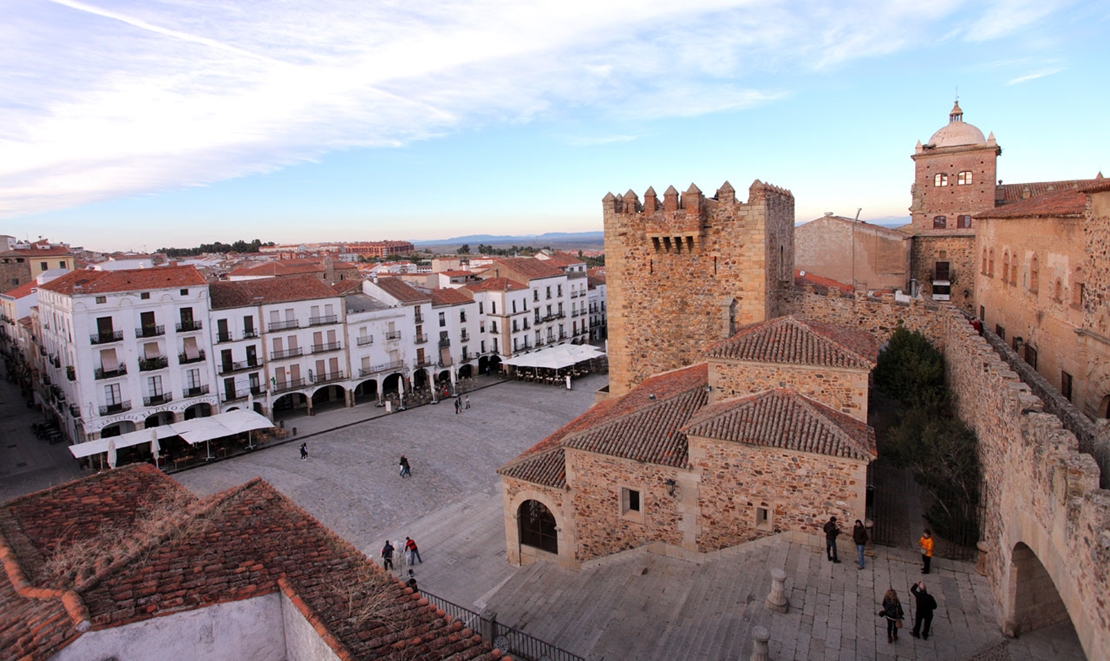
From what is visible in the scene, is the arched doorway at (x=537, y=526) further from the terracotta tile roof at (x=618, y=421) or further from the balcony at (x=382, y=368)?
the balcony at (x=382, y=368)

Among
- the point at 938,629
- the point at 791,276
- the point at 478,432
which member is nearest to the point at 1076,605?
the point at 938,629

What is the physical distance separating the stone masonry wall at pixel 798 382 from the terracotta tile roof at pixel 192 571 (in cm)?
808

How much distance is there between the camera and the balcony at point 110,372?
26719 millimetres

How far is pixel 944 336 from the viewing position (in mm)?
16781

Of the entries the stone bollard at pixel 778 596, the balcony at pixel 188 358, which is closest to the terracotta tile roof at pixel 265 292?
the balcony at pixel 188 358

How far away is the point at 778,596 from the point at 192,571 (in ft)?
26.3

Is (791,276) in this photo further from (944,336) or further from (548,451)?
(548,451)

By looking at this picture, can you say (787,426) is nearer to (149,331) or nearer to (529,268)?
(149,331)

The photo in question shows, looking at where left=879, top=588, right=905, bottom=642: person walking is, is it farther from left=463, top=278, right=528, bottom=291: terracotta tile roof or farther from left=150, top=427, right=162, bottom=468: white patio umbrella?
left=463, top=278, right=528, bottom=291: terracotta tile roof

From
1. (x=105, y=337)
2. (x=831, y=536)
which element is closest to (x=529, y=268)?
(x=105, y=337)

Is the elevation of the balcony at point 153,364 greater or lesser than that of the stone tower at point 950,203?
lesser

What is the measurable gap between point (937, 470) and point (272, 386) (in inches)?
1173

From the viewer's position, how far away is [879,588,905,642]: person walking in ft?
28.6

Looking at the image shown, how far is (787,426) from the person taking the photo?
11320mm
